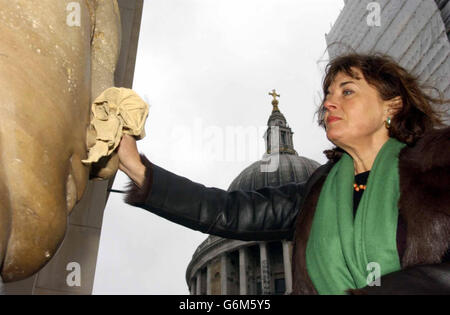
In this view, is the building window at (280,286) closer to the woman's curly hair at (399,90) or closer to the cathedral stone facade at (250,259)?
the cathedral stone facade at (250,259)

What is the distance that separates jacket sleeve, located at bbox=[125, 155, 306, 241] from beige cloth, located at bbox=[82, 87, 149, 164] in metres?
0.45

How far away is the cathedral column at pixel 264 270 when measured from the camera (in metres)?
38.7

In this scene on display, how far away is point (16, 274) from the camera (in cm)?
129

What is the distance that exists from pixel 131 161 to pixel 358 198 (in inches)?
36.9

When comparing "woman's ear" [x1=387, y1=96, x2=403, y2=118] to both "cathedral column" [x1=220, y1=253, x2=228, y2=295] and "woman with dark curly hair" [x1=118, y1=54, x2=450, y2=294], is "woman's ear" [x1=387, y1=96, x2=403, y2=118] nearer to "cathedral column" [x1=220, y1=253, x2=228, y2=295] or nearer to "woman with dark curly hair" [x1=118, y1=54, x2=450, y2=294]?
"woman with dark curly hair" [x1=118, y1=54, x2=450, y2=294]

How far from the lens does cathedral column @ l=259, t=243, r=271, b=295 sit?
127ft

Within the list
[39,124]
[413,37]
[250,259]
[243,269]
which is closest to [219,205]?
[39,124]

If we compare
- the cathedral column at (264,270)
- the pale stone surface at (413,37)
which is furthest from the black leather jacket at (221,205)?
the cathedral column at (264,270)

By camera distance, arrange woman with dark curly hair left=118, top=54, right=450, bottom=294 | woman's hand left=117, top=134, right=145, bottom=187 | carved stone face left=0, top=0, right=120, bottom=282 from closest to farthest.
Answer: carved stone face left=0, top=0, right=120, bottom=282 < woman with dark curly hair left=118, top=54, right=450, bottom=294 < woman's hand left=117, top=134, right=145, bottom=187

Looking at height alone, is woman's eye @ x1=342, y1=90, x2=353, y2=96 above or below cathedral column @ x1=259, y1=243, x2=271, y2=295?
below

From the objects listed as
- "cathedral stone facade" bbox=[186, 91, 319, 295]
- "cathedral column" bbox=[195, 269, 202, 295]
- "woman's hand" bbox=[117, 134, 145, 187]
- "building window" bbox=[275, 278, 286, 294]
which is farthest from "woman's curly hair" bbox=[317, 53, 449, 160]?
"cathedral column" bbox=[195, 269, 202, 295]

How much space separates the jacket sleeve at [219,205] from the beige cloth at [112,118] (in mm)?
451
